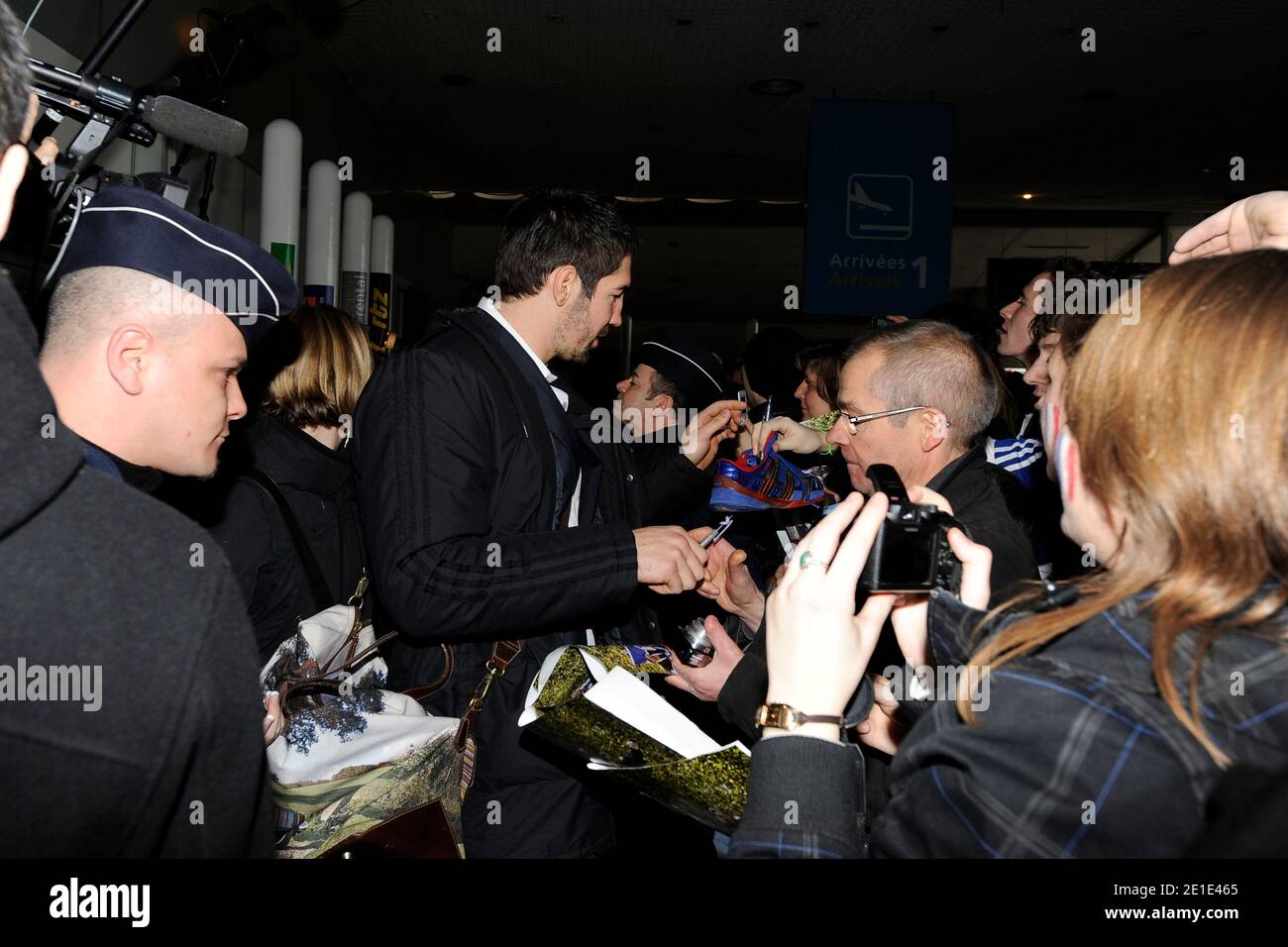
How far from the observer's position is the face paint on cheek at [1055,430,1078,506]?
1.04m

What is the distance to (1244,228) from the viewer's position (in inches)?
58.8

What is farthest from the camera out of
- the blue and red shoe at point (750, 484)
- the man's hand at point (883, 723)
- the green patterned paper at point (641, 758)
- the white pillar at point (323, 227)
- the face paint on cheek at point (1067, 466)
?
the white pillar at point (323, 227)

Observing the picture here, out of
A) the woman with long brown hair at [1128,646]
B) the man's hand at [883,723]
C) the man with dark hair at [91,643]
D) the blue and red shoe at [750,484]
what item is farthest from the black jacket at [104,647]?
the blue and red shoe at [750,484]

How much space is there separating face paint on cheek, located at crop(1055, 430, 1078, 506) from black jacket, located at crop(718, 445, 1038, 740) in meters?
0.50

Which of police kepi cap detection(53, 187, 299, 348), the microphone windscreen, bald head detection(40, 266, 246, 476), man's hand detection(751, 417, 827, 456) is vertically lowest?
bald head detection(40, 266, 246, 476)

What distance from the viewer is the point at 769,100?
26.0 ft

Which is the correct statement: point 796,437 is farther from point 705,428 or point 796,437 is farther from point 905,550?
point 905,550

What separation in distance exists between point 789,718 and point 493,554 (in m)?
0.88

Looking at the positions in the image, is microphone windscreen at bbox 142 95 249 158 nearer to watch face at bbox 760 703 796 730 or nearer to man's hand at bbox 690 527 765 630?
watch face at bbox 760 703 796 730

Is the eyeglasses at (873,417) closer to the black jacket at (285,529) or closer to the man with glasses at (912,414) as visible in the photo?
the man with glasses at (912,414)

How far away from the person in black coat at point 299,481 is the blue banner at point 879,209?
4.54 metres

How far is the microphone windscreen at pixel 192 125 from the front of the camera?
1.39 m

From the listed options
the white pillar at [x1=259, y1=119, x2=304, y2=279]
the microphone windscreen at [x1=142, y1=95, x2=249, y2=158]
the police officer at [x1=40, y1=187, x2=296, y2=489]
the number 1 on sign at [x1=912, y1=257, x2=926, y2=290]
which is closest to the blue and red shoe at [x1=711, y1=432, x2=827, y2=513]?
the police officer at [x1=40, y1=187, x2=296, y2=489]
